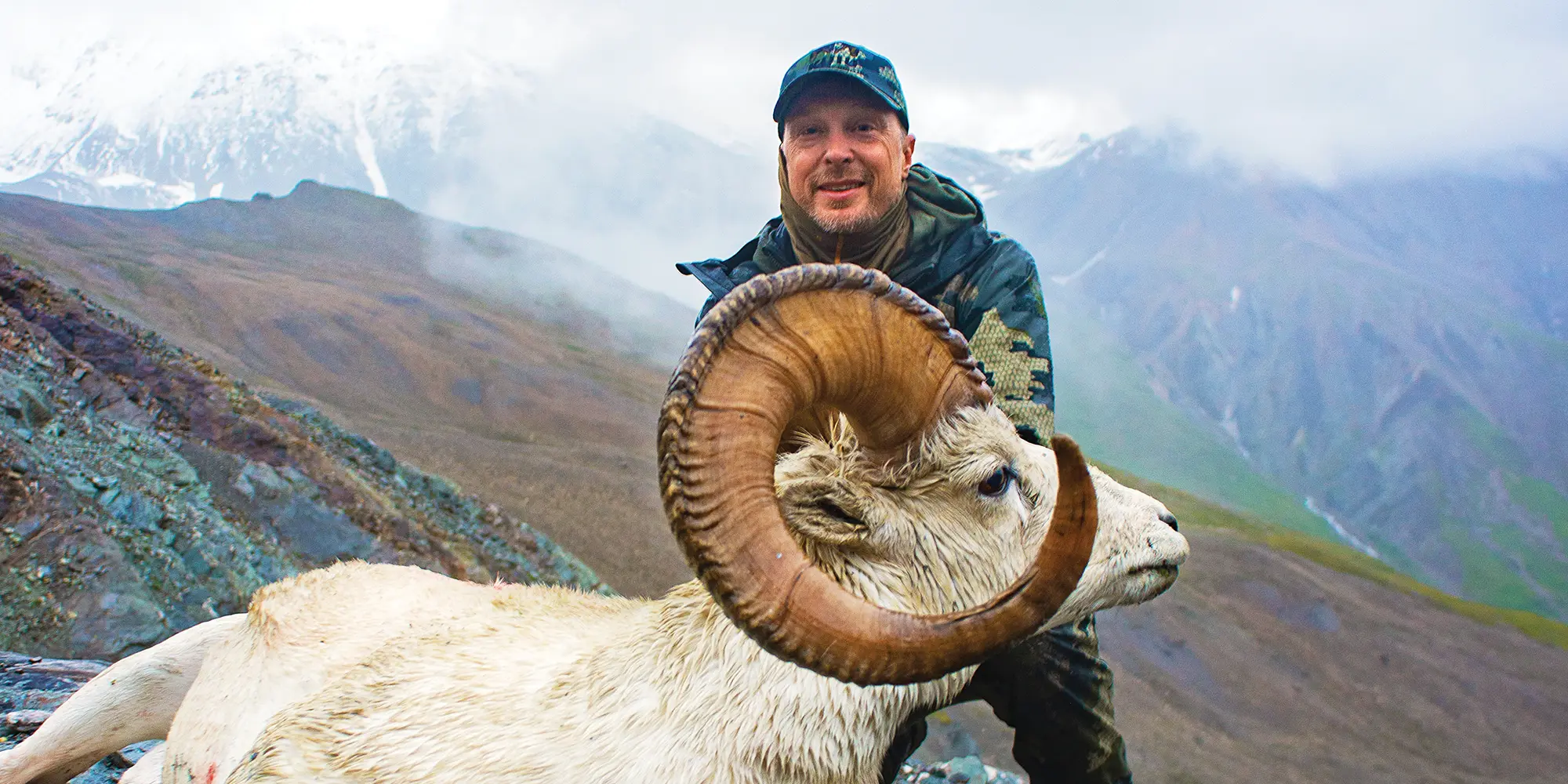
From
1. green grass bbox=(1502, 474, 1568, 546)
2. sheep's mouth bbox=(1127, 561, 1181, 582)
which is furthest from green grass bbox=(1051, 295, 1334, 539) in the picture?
sheep's mouth bbox=(1127, 561, 1181, 582)

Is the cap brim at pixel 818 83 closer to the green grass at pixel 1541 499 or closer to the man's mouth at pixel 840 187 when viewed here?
the man's mouth at pixel 840 187

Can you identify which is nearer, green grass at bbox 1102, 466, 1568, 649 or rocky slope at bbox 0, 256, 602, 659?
rocky slope at bbox 0, 256, 602, 659

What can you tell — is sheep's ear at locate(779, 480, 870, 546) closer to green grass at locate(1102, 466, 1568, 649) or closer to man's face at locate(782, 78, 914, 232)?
man's face at locate(782, 78, 914, 232)

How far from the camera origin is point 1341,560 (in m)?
73.8

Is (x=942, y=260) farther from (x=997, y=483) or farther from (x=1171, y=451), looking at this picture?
(x=1171, y=451)

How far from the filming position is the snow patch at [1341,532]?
153 meters

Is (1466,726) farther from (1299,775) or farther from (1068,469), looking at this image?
(1068,469)

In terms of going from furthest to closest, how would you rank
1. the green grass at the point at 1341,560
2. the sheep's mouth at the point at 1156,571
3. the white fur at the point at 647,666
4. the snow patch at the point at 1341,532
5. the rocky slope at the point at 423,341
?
the snow patch at the point at 1341,532 → the green grass at the point at 1341,560 → the rocky slope at the point at 423,341 → the sheep's mouth at the point at 1156,571 → the white fur at the point at 647,666

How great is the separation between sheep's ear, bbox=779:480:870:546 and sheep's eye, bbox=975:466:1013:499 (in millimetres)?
597

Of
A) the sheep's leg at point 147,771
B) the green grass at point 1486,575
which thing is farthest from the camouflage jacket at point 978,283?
the green grass at point 1486,575

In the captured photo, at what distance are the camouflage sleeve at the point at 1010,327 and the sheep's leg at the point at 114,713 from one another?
4383 millimetres

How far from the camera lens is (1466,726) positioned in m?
37.5

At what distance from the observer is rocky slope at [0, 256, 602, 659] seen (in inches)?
322

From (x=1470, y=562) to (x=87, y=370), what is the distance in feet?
583
